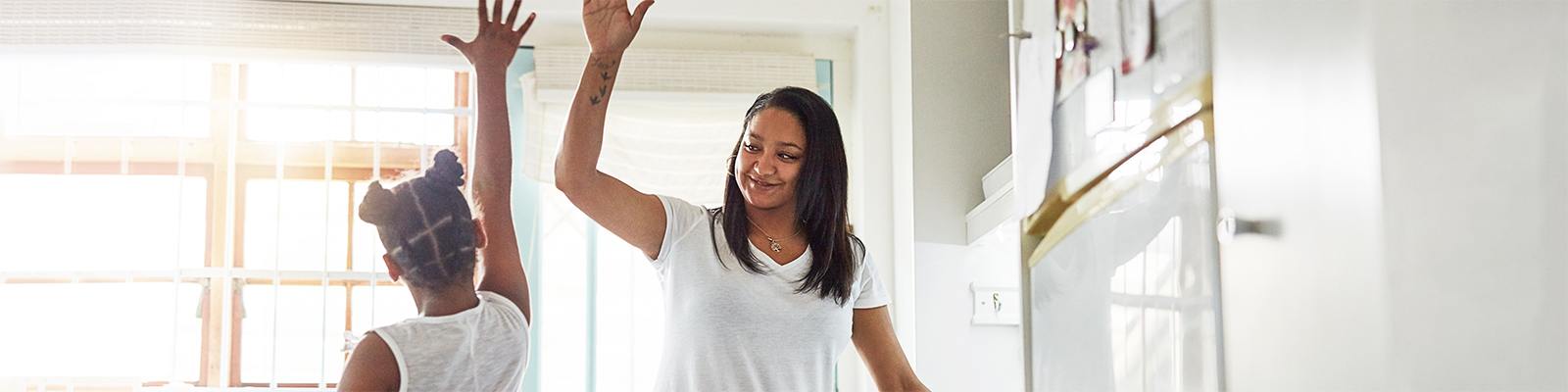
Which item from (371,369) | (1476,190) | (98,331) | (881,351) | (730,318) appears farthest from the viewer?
(98,331)

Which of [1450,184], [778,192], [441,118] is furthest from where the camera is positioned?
[441,118]

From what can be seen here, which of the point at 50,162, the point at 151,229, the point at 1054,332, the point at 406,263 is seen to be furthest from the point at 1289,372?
the point at 50,162

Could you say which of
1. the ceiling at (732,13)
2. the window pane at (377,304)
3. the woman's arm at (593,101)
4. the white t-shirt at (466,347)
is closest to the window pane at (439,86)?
the ceiling at (732,13)

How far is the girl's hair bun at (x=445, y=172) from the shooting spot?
1057 millimetres

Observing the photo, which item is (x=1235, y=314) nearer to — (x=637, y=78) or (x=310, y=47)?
(x=637, y=78)

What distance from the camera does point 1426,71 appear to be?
710mm

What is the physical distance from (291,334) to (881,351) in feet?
5.39

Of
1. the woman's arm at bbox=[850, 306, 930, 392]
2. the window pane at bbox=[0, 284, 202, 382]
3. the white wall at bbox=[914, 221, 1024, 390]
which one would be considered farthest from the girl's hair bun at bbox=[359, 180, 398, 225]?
the window pane at bbox=[0, 284, 202, 382]

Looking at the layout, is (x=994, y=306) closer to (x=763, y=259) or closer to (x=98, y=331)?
(x=763, y=259)

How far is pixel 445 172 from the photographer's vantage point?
41.8 inches

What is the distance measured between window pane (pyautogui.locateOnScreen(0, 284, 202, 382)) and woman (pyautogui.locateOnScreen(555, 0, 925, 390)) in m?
1.68

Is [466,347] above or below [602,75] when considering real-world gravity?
below

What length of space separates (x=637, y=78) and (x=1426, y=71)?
205 centimetres

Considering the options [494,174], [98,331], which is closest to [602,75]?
[494,174]
